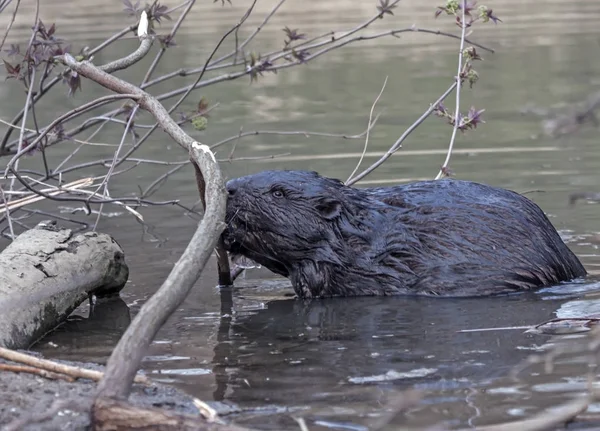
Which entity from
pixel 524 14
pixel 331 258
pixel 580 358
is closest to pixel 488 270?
pixel 331 258

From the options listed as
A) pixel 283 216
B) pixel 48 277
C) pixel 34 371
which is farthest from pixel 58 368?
pixel 283 216

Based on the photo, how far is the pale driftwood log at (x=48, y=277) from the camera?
4.23m

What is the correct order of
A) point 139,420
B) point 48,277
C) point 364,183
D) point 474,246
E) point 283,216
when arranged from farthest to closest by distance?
point 364,183 → point 283,216 → point 474,246 → point 48,277 → point 139,420

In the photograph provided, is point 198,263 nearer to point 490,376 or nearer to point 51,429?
point 51,429

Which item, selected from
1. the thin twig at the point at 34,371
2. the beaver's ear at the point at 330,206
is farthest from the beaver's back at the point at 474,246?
the thin twig at the point at 34,371

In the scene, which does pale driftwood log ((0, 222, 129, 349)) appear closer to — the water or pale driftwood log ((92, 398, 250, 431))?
the water

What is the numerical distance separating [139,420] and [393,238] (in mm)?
2179

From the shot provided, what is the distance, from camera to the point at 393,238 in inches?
190

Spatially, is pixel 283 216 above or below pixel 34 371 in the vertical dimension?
above

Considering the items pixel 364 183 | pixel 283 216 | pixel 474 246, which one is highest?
pixel 283 216

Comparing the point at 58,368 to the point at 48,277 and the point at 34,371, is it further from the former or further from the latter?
the point at 48,277

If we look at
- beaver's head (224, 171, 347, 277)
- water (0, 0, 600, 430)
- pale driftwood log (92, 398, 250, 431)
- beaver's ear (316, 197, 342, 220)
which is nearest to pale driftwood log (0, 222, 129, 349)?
water (0, 0, 600, 430)

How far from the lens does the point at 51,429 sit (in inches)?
124

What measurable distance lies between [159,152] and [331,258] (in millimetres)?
5000
